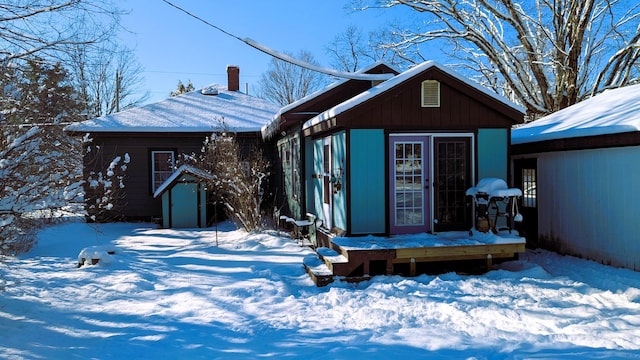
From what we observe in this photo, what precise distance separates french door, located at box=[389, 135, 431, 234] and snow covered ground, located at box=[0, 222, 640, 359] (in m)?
1.19

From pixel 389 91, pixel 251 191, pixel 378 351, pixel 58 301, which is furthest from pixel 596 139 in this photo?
pixel 58 301

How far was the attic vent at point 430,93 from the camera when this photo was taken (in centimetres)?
783

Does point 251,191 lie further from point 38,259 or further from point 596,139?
point 596,139

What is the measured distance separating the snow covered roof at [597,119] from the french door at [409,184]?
2.53 meters

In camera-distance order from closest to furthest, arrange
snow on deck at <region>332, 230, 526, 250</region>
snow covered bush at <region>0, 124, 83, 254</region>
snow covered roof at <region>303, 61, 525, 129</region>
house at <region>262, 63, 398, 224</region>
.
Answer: snow covered bush at <region>0, 124, 83, 254</region>, snow on deck at <region>332, 230, 526, 250</region>, snow covered roof at <region>303, 61, 525, 129</region>, house at <region>262, 63, 398, 224</region>

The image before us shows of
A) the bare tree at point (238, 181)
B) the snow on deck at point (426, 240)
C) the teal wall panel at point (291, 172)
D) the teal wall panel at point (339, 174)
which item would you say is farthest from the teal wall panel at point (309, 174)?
the snow on deck at point (426, 240)

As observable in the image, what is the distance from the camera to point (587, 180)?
7914mm

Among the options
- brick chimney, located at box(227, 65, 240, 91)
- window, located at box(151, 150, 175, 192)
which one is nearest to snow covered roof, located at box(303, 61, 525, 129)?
window, located at box(151, 150, 175, 192)

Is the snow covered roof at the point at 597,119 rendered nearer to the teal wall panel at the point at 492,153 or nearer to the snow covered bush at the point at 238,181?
the teal wall panel at the point at 492,153

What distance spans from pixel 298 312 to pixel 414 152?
12.5 ft

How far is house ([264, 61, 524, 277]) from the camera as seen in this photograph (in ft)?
25.1

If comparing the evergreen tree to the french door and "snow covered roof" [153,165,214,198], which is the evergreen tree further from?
the french door

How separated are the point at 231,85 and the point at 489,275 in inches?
580

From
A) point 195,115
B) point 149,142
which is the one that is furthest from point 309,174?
point 195,115
